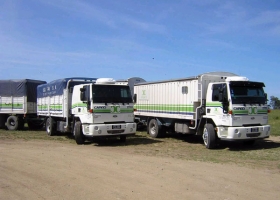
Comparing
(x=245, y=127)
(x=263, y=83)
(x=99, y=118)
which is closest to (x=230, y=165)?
(x=245, y=127)

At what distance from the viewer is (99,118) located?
13.2 m

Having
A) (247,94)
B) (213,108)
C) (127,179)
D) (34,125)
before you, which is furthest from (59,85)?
(127,179)

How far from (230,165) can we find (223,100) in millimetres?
3617

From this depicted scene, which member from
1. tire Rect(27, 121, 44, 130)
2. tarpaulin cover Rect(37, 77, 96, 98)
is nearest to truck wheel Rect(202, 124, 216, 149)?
tarpaulin cover Rect(37, 77, 96, 98)

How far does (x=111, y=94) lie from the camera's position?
13.6 metres

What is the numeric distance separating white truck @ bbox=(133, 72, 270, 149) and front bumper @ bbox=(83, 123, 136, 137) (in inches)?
106

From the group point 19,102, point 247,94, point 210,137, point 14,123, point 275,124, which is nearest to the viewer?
point 247,94

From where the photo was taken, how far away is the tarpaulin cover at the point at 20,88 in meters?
21.3

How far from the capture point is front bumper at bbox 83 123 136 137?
42.5 ft

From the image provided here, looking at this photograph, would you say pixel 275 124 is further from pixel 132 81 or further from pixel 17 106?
Result: pixel 17 106

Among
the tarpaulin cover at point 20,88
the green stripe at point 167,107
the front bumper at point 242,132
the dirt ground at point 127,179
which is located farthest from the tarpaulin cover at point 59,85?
the front bumper at point 242,132

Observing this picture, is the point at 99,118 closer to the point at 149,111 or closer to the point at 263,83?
the point at 149,111

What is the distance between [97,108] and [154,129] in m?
5.01

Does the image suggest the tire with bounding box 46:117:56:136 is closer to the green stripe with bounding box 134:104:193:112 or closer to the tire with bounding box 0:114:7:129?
the green stripe with bounding box 134:104:193:112
